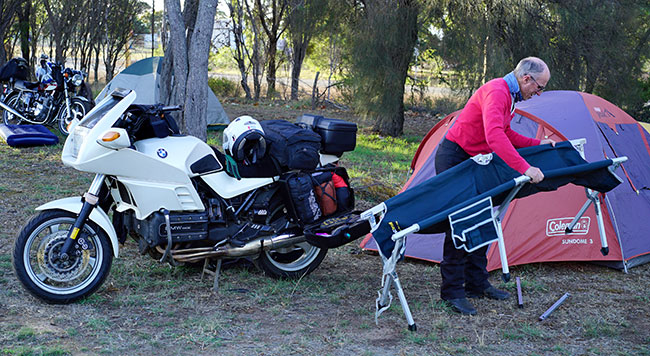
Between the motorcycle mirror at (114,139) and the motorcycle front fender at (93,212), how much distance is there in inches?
17.6

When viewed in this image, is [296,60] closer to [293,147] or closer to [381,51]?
[381,51]

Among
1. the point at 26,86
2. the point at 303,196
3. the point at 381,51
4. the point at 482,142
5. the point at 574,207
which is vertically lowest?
the point at 574,207

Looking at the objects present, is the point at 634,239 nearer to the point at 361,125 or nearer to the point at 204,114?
the point at 204,114

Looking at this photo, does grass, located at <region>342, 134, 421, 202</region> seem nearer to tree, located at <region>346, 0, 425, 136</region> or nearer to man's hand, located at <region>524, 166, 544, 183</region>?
tree, located at <region>346, 0, 425, 136</region>

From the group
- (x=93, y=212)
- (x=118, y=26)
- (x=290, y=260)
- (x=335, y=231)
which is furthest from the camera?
(x=118, y=26)

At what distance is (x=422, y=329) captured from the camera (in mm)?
4113

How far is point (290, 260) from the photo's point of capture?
5.05 m

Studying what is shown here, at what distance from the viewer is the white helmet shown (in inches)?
173

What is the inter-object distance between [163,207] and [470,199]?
197 centimetres

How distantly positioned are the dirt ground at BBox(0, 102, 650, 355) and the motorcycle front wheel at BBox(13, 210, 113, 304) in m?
0.11

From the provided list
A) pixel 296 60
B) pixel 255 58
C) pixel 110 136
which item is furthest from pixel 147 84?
pixel 296 60

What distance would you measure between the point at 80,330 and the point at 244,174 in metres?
1.47

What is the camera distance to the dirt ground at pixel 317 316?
3.77 meters

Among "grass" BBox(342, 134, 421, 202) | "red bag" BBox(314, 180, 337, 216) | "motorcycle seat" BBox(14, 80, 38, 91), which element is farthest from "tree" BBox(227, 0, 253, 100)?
"red bag" BBox(314, 180, 337, 216)
